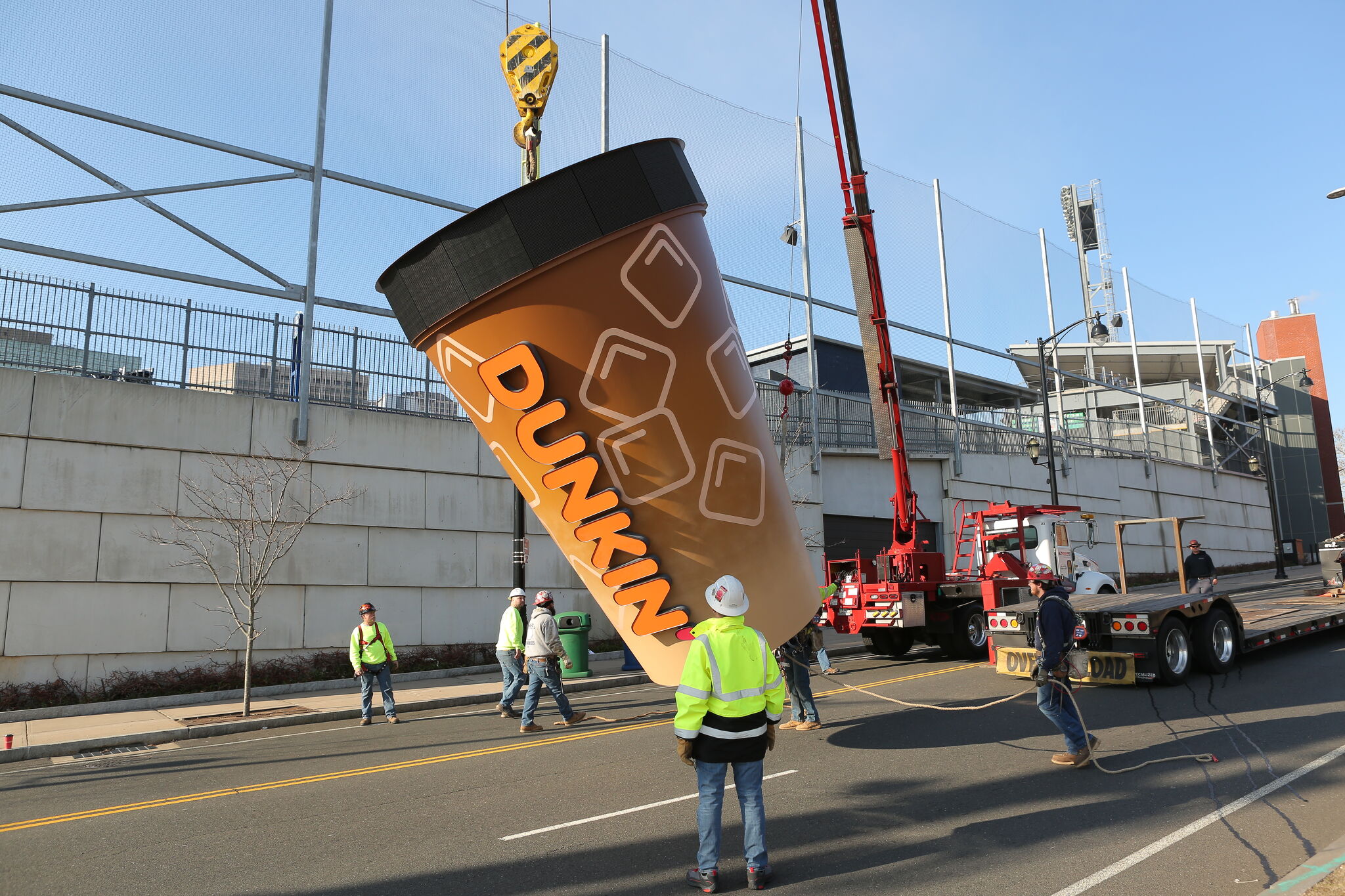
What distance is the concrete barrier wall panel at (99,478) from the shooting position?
13.2m

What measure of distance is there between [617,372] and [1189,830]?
4634 millimetres

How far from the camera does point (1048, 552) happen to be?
1648 centimetres

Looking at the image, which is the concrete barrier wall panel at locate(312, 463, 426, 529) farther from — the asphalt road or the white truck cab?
the white truck cab

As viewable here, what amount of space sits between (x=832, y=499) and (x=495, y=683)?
41.0 ft

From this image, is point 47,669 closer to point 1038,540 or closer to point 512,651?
point 512,651

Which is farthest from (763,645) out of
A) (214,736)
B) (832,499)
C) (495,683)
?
(832,499)

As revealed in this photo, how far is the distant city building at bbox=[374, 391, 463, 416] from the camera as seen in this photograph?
17.1 m

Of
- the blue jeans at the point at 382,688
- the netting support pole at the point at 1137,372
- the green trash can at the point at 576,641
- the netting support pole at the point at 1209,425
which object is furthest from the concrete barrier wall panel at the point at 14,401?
the netting support pole at the point at 1209,425

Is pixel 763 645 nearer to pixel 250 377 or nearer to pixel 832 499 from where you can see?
pixel 250 377

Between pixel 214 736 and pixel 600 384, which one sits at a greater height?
pixel 600 384

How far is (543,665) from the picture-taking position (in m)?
10.4

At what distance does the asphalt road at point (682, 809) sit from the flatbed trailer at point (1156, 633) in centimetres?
59

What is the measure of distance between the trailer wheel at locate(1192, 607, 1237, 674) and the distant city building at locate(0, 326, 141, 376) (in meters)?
16.8

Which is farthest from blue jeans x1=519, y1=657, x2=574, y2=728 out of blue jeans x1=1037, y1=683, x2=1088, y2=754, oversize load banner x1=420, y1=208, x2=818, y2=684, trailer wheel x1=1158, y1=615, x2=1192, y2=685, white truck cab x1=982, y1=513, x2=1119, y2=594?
white truck cab x1=982, y1=513, x2=1119, y2=594
